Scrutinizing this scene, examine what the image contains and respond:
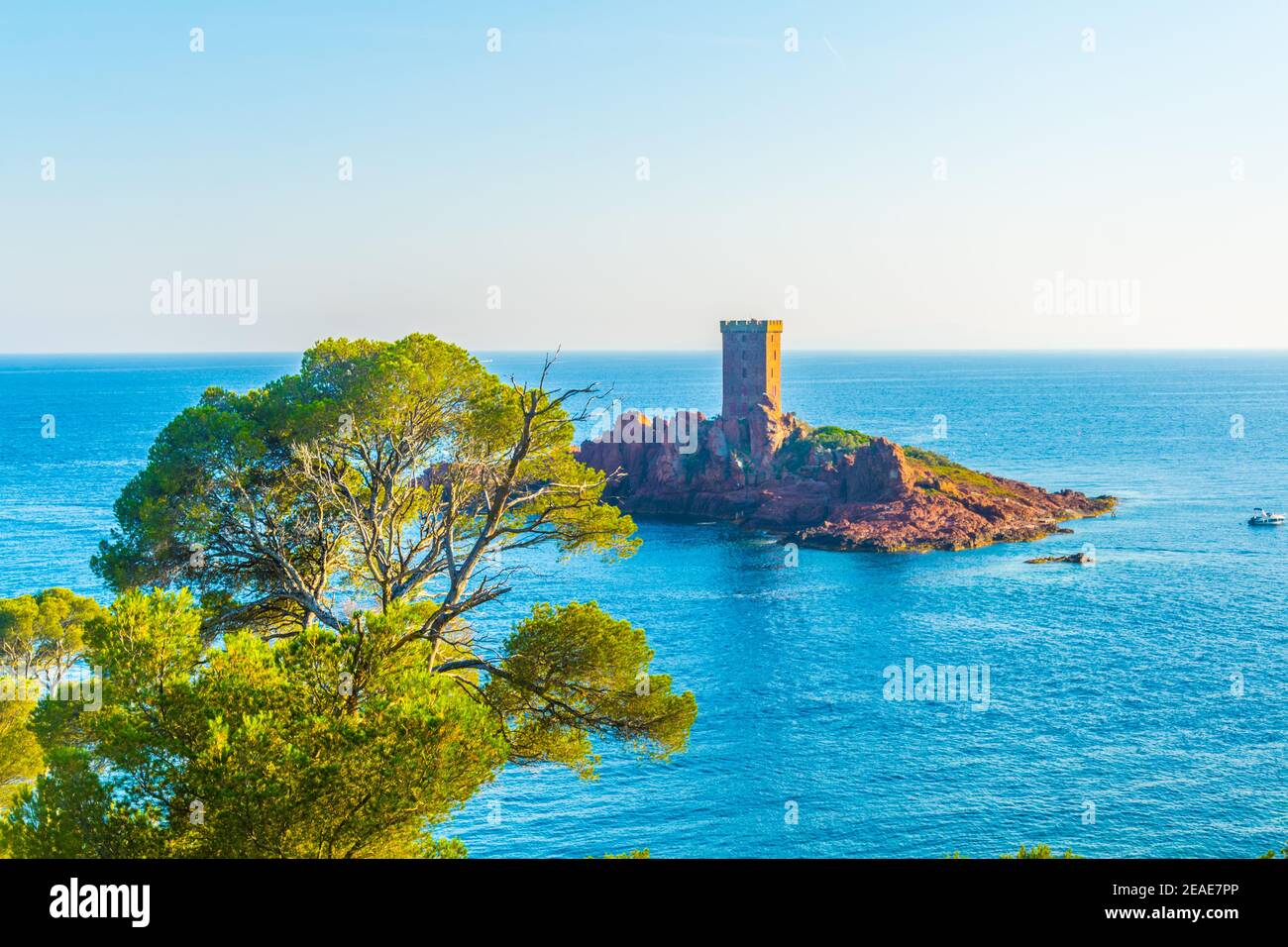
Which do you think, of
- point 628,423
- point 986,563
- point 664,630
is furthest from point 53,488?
point 986,563

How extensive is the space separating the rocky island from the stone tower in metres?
0.13

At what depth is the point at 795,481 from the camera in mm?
115875

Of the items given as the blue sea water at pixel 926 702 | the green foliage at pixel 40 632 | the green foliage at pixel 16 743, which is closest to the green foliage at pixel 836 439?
the blue sea water at pixel 926 702

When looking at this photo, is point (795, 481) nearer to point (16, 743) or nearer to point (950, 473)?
point (950, 473)

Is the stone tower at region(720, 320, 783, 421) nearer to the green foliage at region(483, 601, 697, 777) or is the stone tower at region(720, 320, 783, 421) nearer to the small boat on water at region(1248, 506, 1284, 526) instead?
the small boat on water at region(1248, 506, 1284, 526)

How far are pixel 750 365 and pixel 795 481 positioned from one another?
17358mm

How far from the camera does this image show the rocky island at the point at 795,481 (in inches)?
4031

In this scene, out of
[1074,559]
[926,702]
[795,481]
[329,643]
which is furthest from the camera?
[795,481]

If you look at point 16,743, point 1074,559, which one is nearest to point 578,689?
point 16,743

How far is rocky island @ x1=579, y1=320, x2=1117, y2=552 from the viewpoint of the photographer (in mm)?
102375

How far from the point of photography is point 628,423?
122 meters

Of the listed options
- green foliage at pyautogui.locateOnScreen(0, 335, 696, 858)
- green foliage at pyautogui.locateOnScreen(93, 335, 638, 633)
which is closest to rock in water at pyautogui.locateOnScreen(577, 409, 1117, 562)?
green foliage at pyautogui.locateOnScreen(93, 335, 638, 633)

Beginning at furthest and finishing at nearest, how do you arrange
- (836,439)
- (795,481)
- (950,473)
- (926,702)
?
(836,439)
(950,473)
(795,481)
(926,702)

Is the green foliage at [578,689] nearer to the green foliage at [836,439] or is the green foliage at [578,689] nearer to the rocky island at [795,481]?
the rocky island at [795,481]
